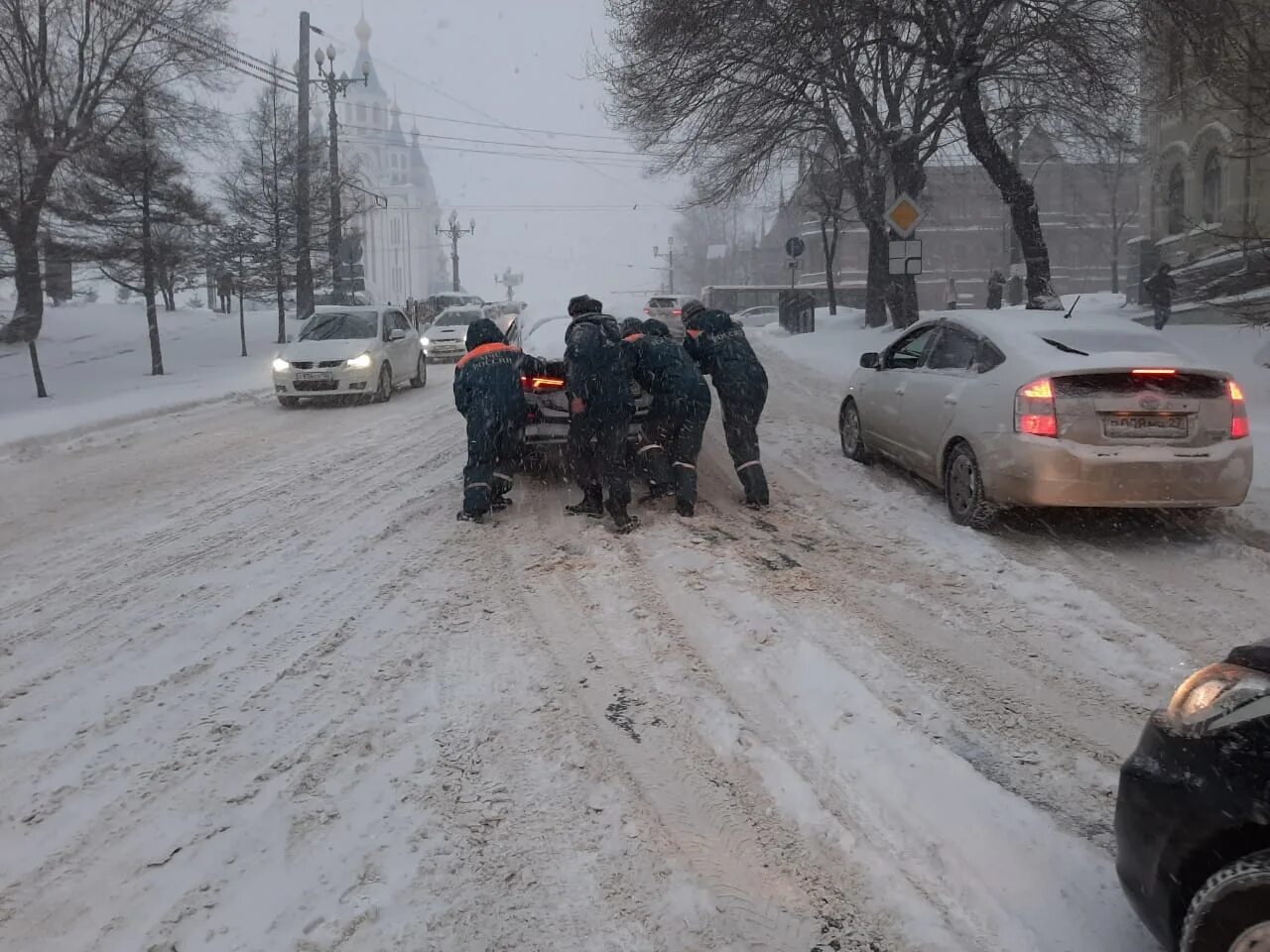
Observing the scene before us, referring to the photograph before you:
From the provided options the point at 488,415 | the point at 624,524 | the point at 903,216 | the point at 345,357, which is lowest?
the point at 624,524

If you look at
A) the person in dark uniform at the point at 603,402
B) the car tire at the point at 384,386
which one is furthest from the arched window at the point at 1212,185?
the person in dark uniform at the point at 603,402

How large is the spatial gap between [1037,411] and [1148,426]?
648 mm

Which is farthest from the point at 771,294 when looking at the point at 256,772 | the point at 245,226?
the point at 256,772

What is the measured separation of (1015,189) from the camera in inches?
662

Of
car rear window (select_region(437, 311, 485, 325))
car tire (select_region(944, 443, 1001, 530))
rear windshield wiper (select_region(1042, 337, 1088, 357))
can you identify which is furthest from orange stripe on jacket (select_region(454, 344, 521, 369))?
car rear window (select_region(437, 311, 485, 325))

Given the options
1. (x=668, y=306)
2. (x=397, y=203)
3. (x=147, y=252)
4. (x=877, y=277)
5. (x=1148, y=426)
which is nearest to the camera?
(x=1148, y=426)

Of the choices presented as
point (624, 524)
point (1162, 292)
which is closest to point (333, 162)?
point (1162, 292)

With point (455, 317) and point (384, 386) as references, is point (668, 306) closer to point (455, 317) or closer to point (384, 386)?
point (455, 317)

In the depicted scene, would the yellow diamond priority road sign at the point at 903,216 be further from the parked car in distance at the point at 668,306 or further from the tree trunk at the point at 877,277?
the parked car in distance at the point at 668,306

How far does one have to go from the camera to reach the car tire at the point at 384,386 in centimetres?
1530

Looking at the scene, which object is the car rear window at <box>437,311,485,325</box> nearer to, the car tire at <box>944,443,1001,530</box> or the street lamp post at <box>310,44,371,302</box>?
the street lamp post at <box>310,44,371,302</box>

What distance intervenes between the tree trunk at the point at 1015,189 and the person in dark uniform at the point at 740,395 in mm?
10890

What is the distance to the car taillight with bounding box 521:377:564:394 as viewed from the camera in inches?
308

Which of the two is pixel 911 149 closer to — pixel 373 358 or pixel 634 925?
pixel 373 358
